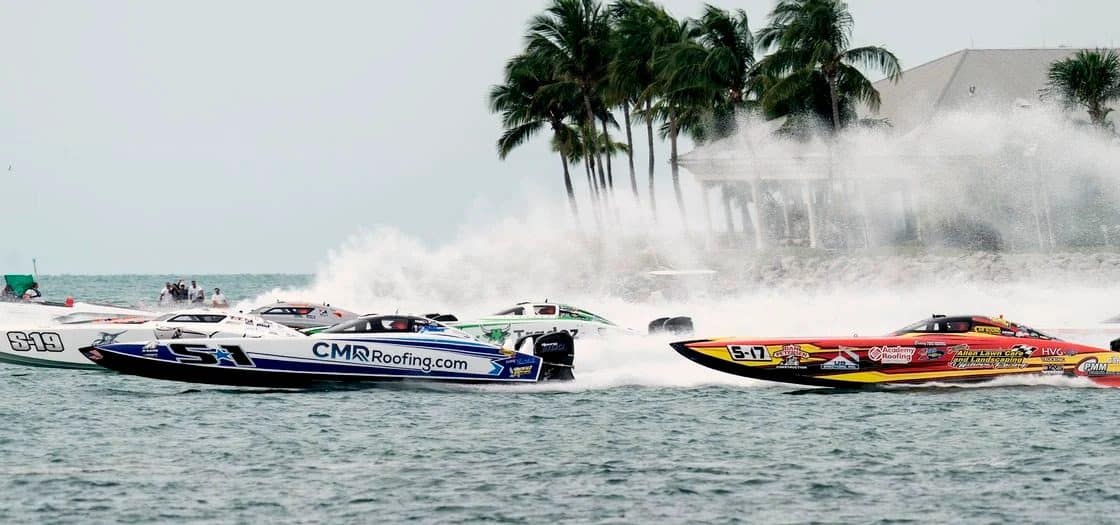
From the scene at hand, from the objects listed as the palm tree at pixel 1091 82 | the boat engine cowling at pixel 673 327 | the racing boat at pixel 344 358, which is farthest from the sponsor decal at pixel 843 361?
the palm tree at pixel 1091 82

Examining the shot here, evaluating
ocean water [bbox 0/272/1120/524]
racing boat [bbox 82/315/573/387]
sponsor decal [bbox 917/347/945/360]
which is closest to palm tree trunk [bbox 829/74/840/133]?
ocean water [bbox 0/272/1120/524]

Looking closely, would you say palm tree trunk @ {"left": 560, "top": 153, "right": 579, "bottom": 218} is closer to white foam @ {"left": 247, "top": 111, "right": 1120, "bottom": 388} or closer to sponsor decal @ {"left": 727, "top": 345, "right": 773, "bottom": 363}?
white foam @ {"left": 247, "top": 111, "right": 1120, "bottom": 388}

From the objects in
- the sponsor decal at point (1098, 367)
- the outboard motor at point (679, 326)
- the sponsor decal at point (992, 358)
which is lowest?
the sponsor decal at point (1098, 367)

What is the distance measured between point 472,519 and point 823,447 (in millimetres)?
6053

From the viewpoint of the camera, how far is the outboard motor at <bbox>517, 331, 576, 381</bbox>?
23375mm

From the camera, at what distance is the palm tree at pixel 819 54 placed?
4891 centimetres

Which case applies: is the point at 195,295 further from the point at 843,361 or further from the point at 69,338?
the point at 843,361

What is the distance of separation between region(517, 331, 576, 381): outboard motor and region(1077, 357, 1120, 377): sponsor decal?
849 centimetres

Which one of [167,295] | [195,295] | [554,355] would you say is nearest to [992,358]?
[554,355]

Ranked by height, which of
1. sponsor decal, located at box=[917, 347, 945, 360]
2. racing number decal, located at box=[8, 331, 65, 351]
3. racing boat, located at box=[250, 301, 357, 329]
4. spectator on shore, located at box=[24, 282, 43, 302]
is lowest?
sponsor decal, located at box=[917, 347, 945, 360]

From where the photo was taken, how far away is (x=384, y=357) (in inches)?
902

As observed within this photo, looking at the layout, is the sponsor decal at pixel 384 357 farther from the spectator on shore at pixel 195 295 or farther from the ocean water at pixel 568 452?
the spectator on shore at pixel 195 295

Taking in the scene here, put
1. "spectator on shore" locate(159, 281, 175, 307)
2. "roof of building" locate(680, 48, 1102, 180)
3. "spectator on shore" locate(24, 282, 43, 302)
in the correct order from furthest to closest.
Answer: "roof of building" locate(680, 48, 1102, 180)
"spectator on shore" locate(159, 281, 175, 307)
"spectator on shore" locate(24, 282, 43, 302)

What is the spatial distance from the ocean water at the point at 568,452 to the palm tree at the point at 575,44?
103 ft
